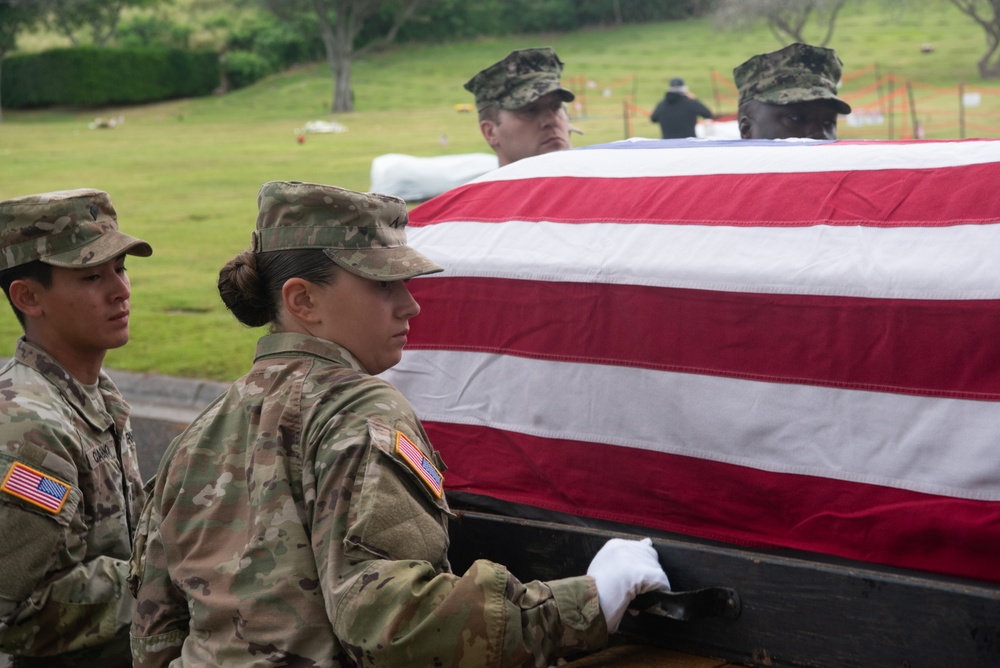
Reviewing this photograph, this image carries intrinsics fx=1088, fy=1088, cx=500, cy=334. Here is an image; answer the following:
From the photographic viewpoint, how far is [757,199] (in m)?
2.48

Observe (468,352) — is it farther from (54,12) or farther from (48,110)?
(54,12)

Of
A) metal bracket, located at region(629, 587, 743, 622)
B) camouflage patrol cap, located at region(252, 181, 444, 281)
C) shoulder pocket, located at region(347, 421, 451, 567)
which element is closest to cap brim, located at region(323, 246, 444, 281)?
camouflage patrol cap, located at region(252, 181, 444, 281)

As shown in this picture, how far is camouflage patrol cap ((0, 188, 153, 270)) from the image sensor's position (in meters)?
2.50

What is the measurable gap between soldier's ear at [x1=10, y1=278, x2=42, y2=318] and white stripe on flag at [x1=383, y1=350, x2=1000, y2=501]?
3.04 ft

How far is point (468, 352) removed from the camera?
109 inches

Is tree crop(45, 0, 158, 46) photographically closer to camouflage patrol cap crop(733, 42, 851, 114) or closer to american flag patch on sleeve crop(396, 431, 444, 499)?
camouflage patrol cap crop(733, 42, 851, 114)

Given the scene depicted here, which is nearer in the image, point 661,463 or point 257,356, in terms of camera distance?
point 257,356

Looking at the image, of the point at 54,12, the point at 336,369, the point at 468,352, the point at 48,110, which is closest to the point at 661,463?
the point at 468,352

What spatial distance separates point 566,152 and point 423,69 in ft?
137

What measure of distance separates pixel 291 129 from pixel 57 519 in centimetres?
2858

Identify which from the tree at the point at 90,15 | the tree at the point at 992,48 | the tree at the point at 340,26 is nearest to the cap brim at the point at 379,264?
the tree at the point at 992,48

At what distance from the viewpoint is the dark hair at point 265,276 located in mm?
1855

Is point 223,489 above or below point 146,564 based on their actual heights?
above

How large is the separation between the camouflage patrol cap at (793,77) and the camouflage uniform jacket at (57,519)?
2877 millimetres
